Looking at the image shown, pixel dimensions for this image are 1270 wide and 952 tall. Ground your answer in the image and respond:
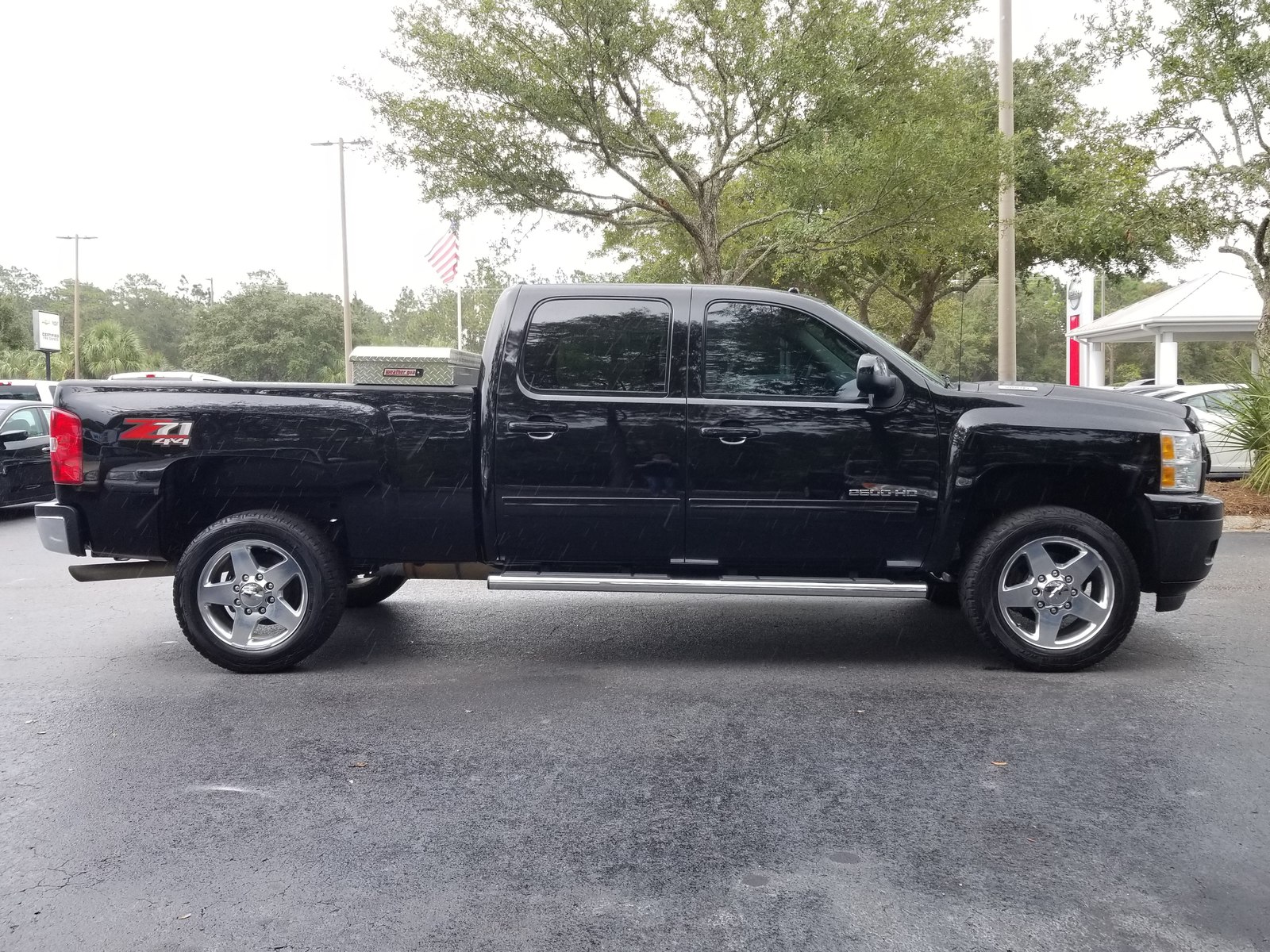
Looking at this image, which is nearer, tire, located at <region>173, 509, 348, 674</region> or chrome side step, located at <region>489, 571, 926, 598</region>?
chrome side step, located at <region>489, 571, 926, 598</region>

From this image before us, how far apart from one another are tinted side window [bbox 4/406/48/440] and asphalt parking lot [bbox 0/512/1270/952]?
7.79 metres

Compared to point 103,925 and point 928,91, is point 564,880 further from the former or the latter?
point 928,91

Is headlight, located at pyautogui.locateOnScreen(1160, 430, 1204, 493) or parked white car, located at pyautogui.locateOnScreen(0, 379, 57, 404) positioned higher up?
parked white car, located at pyautogui.locateOnScreen(0, 379, 57, 404)

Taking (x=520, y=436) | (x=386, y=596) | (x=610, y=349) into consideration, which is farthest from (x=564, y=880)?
(x=386, y=596)

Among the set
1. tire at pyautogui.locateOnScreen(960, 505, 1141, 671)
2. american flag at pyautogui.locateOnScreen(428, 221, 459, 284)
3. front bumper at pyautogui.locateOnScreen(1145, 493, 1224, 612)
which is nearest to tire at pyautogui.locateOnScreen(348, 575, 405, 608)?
tire at pyautogui.locateOnScreen(960, 505, 1141, 671)

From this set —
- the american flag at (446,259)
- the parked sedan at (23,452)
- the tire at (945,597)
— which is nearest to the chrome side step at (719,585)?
the tire at (945,597)

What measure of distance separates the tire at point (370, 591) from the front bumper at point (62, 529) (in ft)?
6.02

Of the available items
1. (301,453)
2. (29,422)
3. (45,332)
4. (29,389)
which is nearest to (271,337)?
(45,332)

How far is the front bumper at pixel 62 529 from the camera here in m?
5.74

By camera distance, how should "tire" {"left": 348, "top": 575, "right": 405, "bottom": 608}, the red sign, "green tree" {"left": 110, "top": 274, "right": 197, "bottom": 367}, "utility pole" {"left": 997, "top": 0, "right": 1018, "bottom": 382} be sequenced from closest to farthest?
"tire" {"left": 348, "top": 575, "right": 405, "bottom": 608}
"utility pole" {"left": 997, "top": 0, "right": 1018, "bottom": 382}
the red sign
"green tree" {"left": 110, "top": 274, "right": 197, "bottom": 367}

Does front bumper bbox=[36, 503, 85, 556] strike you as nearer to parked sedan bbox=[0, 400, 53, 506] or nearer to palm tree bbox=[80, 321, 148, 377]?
parked sedan bbox=[0, 400, 53, 506]

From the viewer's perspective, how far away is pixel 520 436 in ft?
18.5

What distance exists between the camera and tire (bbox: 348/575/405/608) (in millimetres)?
7277

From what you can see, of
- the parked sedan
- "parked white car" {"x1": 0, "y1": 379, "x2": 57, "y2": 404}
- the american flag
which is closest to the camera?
the parked sedan
